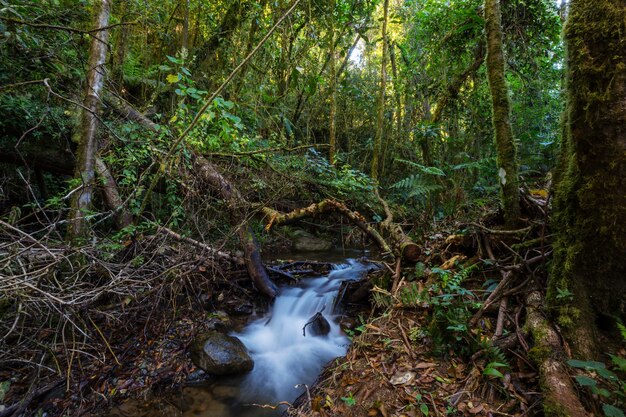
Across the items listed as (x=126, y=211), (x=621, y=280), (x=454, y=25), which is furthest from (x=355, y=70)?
(x=621, y=280)

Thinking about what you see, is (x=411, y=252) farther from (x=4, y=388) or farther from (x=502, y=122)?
(x=4, y=388)

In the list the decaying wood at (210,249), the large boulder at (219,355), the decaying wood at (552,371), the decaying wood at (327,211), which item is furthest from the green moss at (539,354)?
the decaying wood at (210,249)

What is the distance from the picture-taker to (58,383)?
3234 mm

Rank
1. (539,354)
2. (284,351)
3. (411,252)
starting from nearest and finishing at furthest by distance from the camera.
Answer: (539,354) → (411,252) → (284,351)

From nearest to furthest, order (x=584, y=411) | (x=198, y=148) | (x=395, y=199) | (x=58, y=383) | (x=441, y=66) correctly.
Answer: (x=584, y=411), (x=58, y=383), (x=198, y=148), (x=441, y=66), (x=395, y=199)

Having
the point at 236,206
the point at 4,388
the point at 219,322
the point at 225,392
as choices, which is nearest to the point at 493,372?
the point at 225,392

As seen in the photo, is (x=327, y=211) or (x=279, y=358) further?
(x=327, y=211)

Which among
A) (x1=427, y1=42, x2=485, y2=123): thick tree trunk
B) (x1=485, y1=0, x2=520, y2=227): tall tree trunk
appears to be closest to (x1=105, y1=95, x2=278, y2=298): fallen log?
(x1=485, y1=0, x2=520, y2=227): tall tree trunk

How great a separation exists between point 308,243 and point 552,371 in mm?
7410

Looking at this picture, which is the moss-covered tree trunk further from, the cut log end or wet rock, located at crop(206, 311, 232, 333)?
wet rock, located at crop(206, 311, 232, 333)

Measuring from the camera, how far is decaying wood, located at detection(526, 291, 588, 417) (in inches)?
65.3

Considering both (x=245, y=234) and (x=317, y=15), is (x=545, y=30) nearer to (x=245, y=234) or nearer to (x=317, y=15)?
(x=317, y=15)

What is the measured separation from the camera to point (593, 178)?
1.88 m

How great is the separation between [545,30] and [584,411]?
659 cm
